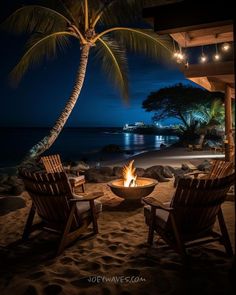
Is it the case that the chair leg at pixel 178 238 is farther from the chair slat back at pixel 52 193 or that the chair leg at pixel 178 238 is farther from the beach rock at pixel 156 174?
the beach rock at pixel 156 174

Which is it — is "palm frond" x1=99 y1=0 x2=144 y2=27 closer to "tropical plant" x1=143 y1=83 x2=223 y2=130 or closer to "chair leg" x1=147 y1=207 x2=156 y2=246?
"chair leg" x1=147 y1=207 x2=156 y2=246

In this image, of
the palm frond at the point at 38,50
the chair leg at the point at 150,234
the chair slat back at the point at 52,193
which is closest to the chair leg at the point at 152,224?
the chair leg at the point at 150,234

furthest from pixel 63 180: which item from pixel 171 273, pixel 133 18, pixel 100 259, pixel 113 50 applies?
pixel 113 50

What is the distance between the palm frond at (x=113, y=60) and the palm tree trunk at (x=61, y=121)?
77 cm

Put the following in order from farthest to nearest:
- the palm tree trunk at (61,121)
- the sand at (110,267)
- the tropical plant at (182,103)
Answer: the tropical plant at (182,103)
the palm tree trunk at (61,121)
the sand at (110,267)

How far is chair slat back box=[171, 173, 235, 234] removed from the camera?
3115mm

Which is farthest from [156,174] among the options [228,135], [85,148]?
[85,148]

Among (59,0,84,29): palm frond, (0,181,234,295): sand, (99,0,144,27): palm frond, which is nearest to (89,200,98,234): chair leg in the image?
(0,181,234,295): sand

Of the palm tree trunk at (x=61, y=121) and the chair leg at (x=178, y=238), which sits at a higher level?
the palm tree trunk at (x=61, y=121)

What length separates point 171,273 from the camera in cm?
294

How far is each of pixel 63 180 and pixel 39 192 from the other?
330 mm

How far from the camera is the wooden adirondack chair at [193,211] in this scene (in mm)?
3119

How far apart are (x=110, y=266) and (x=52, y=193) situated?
1.06 meters

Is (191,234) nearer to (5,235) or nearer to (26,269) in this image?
(26,269)
